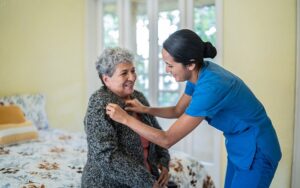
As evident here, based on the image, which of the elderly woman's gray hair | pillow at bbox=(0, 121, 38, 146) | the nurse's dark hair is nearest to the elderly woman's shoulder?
the elderly woman's gray hair

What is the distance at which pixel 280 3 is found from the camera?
2.41 meters

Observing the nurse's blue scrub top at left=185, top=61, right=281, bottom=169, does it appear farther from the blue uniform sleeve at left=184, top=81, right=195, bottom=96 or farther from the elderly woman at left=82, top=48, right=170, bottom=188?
the elderly woman at left=82, top=48, right=170, bottom=188

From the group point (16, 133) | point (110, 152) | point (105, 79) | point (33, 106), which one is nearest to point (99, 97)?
point (105, 79)

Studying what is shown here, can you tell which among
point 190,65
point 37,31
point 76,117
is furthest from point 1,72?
point 190,65

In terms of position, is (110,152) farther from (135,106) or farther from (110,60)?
(110,60)

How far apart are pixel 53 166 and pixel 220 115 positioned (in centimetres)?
112

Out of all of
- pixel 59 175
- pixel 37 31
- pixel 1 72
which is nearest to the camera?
pixel 59 175

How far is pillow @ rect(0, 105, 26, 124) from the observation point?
8.52 feet

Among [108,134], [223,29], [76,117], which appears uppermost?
[223,29]

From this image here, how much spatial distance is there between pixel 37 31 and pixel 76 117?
106 cm

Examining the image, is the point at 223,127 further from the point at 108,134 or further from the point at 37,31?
the point at 37,31

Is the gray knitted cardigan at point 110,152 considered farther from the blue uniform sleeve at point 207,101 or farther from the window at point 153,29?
the window at point 153,29

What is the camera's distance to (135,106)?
5.20 feet

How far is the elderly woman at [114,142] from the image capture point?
1.37m
